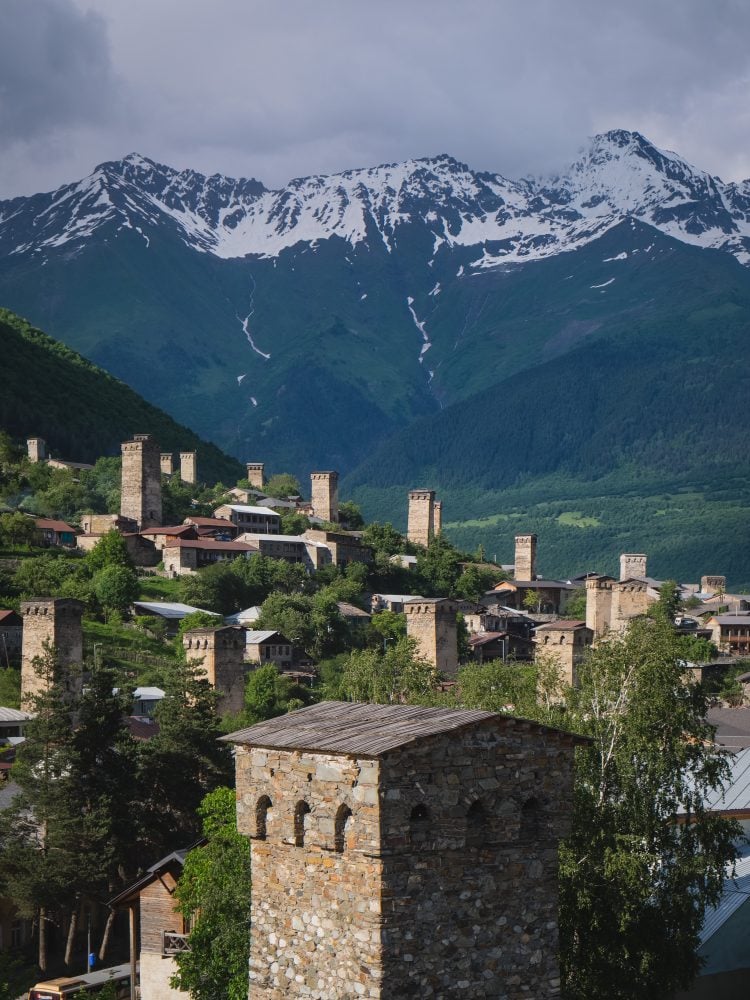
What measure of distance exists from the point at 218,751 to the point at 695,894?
69.8 ft

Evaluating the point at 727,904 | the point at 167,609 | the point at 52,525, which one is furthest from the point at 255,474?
the point at 727,904

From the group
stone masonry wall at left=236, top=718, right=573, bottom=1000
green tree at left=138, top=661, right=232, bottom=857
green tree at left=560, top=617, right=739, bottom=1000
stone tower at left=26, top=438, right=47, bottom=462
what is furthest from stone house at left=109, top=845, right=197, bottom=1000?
stone tower at left=26, top=438, right=47, bottom=462

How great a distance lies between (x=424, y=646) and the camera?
8569 centimetres

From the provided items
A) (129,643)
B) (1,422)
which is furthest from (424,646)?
(1,422)

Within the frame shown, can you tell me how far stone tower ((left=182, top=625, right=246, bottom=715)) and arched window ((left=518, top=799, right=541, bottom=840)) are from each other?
50523mm

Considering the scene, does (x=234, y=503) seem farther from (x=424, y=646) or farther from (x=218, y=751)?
(x=218, y=751)

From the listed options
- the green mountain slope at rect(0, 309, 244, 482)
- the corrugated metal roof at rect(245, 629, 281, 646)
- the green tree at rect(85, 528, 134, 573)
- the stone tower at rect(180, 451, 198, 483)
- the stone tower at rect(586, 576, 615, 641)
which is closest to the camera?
the corrugated metal roof at rect(245, 629, 281, 646)

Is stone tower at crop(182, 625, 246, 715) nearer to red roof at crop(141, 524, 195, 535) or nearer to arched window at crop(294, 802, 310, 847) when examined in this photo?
red roof at crop(141, 524, 195, 535)

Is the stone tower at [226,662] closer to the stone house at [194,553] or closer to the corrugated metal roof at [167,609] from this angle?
the corrugated metal roof at [167,609]

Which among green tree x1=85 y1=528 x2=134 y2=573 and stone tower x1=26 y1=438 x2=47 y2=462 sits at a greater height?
stone tower x1=26 y1=438 x2=47 y2=462

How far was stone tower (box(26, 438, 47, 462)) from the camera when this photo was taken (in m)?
129

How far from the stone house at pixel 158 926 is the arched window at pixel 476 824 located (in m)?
23.4

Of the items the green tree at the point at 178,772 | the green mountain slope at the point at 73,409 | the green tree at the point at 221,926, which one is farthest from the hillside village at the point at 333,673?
the green mountain slope at the point at 73,409

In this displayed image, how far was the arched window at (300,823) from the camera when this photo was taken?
62.5ft
